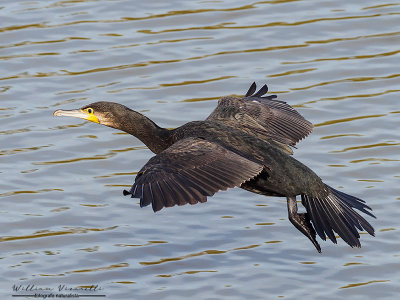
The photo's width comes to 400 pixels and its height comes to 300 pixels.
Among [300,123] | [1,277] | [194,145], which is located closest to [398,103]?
[300,123]

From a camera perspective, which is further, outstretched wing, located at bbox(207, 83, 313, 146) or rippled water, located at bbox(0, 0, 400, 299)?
outstretched wing, located at bbox(207, 83, 313, 146)

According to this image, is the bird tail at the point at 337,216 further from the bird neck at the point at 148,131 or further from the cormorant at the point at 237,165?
the bird neck at the point at 148,131

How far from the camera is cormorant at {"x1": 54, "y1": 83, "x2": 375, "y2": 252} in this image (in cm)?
906

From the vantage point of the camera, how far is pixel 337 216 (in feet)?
32.8

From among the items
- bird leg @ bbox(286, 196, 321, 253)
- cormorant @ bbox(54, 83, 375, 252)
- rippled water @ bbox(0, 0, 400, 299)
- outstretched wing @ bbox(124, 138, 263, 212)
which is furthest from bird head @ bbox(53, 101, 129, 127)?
bird leg @ bbox(286, 196, 321, 253)

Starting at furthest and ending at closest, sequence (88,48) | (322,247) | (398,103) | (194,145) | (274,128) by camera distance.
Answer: (88,48) < (398,103) < (274,128) < (322,247) < (194,145)

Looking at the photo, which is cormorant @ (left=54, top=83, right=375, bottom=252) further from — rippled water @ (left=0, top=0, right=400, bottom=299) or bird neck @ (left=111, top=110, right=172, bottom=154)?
rippled water @ (left=0, top=0, right=400, bottom=299)

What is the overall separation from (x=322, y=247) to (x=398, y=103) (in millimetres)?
3115

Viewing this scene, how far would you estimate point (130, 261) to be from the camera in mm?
10117

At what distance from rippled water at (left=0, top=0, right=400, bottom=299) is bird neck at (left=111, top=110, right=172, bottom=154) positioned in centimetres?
78

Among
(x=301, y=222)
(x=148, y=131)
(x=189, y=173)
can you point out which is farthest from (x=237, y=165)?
(x=148, y=131)

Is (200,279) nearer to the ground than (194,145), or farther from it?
nearer to the ground

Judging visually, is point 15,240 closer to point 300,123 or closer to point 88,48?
point 300,123

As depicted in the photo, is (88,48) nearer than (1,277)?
No
